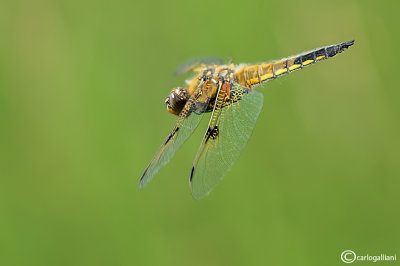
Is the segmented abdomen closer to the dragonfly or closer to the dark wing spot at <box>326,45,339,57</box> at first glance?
the dragonfly

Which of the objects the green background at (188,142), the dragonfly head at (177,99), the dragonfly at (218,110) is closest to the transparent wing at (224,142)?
the dragonfly at (218,110)

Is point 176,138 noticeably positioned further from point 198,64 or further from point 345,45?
point 345,45

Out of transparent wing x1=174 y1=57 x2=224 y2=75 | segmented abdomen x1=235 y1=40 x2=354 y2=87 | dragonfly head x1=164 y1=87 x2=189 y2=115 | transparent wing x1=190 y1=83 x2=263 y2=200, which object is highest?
transparent wing x1=174 y1=57 x2=224 y2=75

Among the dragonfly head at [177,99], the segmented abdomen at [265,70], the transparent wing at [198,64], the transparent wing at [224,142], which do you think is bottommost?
the transparent wing at [224,142]

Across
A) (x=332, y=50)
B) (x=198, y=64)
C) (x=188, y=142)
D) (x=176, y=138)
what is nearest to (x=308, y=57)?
(x=332, y=50)

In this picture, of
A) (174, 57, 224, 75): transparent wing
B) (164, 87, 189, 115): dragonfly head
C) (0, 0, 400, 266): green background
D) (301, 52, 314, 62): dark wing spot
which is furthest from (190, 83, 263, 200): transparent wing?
(0, 0, 400, 266): green background

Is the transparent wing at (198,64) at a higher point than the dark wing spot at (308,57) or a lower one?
higher

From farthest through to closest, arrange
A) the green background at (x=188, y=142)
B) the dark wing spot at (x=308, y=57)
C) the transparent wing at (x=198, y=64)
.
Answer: the green background at (x=188, y=142)
the transparent wing at (x=198, y=64)
the dark wing spot at (x=308, y=57)

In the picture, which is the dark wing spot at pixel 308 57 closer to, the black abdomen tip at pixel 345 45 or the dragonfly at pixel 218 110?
the dragonfly at pixel 218 110
